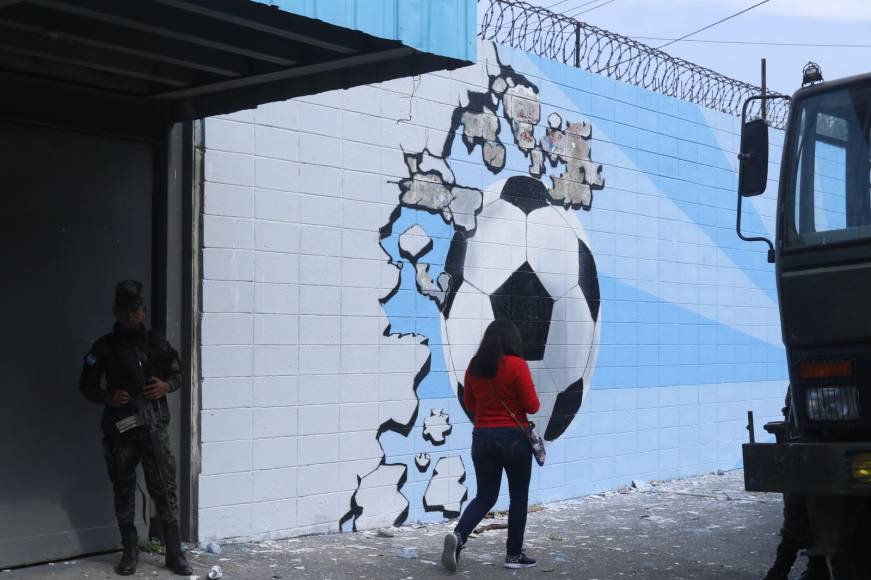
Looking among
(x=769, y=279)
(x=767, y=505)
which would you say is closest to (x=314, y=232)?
(x=767, y=505)

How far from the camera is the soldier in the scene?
665 cm

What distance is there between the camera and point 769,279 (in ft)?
45.3

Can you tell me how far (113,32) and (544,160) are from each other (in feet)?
16.3

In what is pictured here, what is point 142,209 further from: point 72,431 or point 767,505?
point 767,505

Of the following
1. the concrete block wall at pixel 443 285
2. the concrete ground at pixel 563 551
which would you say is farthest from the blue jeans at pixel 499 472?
the concrete block wall at pixel 443 285

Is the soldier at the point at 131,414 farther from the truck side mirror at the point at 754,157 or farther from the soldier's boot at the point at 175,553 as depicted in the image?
the truck side mirror at the point at 754,157

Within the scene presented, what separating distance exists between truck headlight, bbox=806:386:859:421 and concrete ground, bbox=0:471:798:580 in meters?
2.11

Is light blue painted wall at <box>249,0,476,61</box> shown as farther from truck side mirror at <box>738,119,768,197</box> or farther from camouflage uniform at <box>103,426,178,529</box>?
camouflage uniform at <box>103,426,178,529</box>

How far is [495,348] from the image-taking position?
732 centimetres

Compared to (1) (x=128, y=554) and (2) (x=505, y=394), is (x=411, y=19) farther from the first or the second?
(1) (x=128, y=554)

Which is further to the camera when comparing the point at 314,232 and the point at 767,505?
the point at 767,505

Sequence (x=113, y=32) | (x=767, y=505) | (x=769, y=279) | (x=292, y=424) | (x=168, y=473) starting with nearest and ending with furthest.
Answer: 1. (x=113, y=32)
2. (x=168, y=473)
3. (x=292, y=424)
4. (x=767, y=505)
5. (x=769, y=279)

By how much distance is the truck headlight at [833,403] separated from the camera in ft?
17.9

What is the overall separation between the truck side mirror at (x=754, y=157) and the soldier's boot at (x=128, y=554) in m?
4.21
